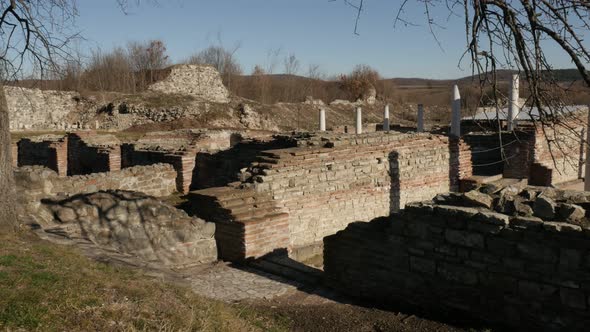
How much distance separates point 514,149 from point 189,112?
63.0ft

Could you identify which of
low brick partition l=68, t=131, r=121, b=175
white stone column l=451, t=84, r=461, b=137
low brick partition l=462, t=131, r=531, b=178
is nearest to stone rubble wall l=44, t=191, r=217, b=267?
low brick partition l=68, t=131, r=121, b=175

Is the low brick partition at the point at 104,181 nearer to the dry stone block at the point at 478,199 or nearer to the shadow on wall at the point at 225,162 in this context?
the shadow on wall at the point at 225,162

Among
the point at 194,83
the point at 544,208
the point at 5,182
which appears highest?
the point at 194,83

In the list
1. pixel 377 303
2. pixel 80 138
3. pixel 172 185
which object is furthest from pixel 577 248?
pixel 80 138

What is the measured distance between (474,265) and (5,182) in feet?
18.3

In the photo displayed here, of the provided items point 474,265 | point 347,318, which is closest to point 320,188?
point 347,318

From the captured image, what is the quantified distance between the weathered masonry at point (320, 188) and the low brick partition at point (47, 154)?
9629 millimetres

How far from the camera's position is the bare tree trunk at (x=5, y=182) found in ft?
20.2

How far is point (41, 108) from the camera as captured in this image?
101 ft

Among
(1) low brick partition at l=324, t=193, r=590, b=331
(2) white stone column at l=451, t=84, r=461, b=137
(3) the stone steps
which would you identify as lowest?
(3) the stone steps

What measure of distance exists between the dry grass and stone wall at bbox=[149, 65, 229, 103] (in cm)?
3139

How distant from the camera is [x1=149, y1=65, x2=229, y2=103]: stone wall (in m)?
36.0

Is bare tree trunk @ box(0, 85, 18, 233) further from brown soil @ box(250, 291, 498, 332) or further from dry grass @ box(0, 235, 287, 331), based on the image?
brown soil @ box(250, 291, 498, 332)

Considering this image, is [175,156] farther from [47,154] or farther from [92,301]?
[92,301]
